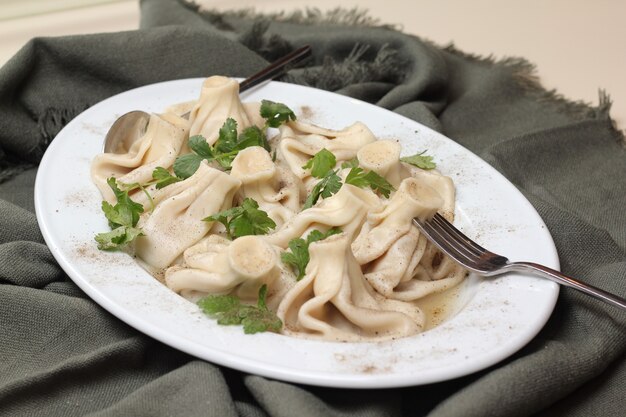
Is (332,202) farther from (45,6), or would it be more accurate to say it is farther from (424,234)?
(45,6)

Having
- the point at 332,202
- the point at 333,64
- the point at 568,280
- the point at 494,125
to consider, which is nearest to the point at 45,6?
the point at 333,64

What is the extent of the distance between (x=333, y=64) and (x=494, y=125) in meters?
0.57

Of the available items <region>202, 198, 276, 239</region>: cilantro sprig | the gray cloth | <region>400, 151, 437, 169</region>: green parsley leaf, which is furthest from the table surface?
<region>202, 198, 276, 239</region>: cilantro sprig

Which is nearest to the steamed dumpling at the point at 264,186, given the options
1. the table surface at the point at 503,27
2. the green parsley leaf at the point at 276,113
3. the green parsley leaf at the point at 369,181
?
the green parsley leaf at the point at 369,181

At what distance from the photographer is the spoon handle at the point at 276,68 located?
102 inches

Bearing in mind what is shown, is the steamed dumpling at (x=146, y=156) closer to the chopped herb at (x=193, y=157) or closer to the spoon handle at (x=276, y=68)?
the chopped herb at (x=193, y=157)

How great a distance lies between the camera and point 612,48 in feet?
10.8

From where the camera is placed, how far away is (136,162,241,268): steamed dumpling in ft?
6.23

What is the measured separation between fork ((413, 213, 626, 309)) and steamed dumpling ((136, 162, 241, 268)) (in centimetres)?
45

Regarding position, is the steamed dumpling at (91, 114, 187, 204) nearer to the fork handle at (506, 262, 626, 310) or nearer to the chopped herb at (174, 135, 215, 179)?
the chopped herb at (174, 135, 215, 179)

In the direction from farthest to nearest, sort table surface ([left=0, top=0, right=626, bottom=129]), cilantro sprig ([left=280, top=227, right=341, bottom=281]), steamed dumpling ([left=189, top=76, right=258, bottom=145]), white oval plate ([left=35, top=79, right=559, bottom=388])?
table surface ([left=0, top=0, right=626, bottom=129]) → steamed dumpling ([left=189, top=76, right=258, bottom=145]) → cilantro sprig ([left=280, top=227, right=341, bottom=281]) → white oval plate ([left=35, top=79, right=559, bottom=388])

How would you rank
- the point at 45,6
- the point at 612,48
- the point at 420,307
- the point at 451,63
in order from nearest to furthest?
the point at 420,307
the point at 451,63
the point at 612,48
the point at 45,6

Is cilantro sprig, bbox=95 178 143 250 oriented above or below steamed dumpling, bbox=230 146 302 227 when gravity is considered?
below

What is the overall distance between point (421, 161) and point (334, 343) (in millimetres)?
795
